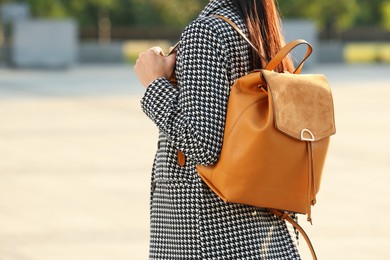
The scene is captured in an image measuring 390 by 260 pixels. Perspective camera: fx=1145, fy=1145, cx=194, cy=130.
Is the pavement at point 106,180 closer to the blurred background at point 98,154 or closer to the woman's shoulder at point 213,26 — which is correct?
the blurred background at point 98,154

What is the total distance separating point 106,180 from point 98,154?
155 cm

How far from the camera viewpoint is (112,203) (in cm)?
817

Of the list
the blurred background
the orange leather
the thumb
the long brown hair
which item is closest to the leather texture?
the orange leather

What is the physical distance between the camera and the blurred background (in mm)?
6988

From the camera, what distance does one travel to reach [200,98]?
10.3ft

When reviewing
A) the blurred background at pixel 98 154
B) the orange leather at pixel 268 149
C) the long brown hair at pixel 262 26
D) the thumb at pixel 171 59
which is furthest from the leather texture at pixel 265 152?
the blurred background at pixel 98 154

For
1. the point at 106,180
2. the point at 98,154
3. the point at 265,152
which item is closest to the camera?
the point at 265,152

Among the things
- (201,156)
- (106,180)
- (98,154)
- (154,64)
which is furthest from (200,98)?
(98,154)

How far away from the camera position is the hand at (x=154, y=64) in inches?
132

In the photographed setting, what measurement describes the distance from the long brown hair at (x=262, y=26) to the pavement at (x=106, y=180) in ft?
10.7

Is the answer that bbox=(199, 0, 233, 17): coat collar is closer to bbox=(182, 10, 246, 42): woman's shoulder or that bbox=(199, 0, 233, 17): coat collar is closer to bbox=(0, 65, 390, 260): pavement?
bbox=(182, 10, 246, 42): woman's shoulder

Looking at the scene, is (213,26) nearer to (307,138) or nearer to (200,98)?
(200,98)

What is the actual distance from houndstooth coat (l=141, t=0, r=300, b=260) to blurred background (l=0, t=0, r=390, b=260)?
3091 mm

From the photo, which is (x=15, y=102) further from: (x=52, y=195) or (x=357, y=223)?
(x=357, y=223)
